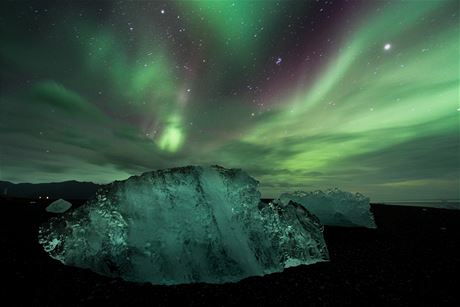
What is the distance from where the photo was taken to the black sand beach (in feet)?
10.2

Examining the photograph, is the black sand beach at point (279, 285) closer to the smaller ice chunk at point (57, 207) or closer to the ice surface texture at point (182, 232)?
the ice surface texture at point (182, 232)

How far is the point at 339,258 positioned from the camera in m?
5.20

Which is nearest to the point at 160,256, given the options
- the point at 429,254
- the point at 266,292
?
the point at 266,292

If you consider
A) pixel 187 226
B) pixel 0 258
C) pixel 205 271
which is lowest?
pixel 205 271

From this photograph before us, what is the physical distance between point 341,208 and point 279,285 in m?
6.15

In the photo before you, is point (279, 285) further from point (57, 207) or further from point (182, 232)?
point (57, 207)

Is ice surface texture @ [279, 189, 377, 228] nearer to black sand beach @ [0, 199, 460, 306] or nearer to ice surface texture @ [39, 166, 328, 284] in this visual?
black sand beach @ [0, 199, 460, 306]

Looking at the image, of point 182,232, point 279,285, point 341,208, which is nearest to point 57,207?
point 182,232

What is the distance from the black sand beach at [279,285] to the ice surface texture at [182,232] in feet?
0.85

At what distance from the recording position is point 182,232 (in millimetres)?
4449

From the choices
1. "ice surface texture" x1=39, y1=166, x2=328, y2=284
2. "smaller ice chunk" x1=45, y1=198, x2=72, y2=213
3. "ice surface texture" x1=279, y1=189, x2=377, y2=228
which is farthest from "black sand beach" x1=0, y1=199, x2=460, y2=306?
"smaller ice chunk" x1=45, y1=198, x2=72, y2=213

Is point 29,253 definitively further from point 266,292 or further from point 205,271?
point 266,292

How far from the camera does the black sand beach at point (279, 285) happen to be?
3121 mm

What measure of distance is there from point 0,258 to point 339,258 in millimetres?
5126
